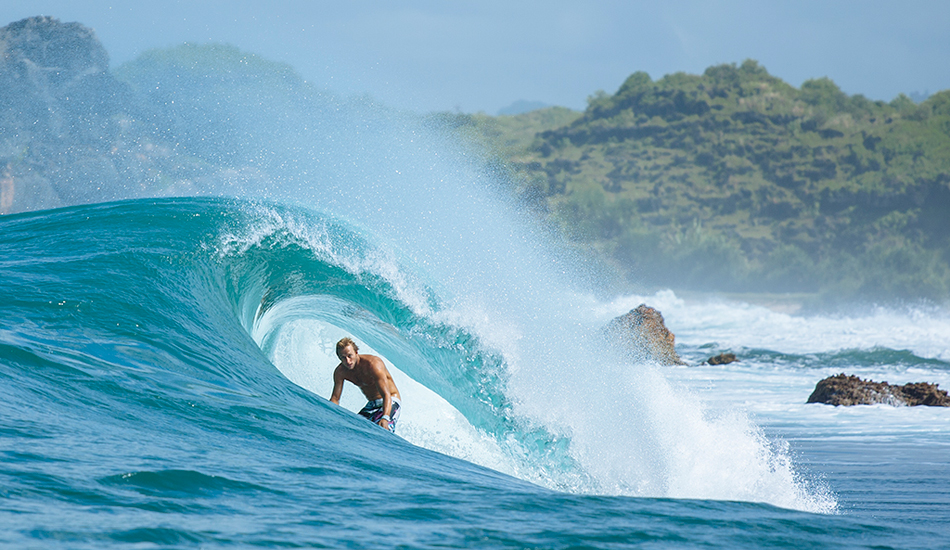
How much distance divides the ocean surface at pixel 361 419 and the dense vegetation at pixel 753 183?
191 ft

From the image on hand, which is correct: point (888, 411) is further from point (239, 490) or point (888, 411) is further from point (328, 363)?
point (239, 490)

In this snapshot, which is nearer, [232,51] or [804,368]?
[804,368]

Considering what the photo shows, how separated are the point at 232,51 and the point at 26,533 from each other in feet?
83.5

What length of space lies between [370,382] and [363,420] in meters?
1.27

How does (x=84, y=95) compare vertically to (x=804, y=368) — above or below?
above

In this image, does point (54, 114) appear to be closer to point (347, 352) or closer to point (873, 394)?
point (347, 352)

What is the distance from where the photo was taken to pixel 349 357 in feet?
Result: 23.9

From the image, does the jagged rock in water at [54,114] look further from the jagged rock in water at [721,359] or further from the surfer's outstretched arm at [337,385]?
the surfer's outstretched arm at [337,385]

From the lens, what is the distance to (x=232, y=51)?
2641 centimetres

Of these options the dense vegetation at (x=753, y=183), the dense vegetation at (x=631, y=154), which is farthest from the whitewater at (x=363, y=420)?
the dense vegetation at (x=753, y=183)

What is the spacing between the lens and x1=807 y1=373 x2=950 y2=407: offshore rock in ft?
41.5

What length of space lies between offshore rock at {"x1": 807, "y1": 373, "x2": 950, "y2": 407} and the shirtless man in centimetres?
854

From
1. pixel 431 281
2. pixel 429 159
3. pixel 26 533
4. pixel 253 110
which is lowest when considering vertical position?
pixel 26 533

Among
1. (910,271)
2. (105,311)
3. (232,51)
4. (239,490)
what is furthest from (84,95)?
(910,271)
